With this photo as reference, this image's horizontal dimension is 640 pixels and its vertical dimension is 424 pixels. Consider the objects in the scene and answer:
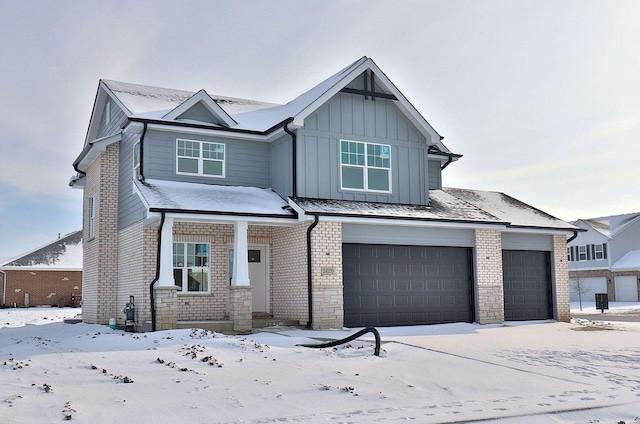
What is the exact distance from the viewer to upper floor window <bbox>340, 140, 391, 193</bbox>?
2011cm

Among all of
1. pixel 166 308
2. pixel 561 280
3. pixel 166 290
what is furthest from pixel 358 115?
pixel 561 280

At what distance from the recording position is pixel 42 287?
134 feet

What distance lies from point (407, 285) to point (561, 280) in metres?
6.39

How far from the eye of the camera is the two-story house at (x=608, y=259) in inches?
1797

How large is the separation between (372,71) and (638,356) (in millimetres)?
11602

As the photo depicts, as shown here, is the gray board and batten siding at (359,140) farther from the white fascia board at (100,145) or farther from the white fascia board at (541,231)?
the white fascia board at (100,145)

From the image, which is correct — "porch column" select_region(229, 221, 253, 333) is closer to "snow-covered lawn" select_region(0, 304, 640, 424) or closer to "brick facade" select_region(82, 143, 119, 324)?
"snow-covered lawn" select_region(0, 304, 640, 424)

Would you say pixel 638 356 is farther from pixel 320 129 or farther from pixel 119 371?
pixel 320 129

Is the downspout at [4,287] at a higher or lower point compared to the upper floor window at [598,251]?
lower

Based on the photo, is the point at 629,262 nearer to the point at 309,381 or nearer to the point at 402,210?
the point at 402,210

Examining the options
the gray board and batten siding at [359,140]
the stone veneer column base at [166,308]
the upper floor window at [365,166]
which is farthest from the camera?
the upper floor window at [365,166]

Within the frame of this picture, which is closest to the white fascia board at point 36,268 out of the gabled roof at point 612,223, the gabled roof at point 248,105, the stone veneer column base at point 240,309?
the gabled roof at point 248,105

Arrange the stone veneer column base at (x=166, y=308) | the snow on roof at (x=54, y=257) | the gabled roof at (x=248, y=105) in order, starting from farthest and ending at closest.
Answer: the snow on roof at (x=54, y=257)
the gabled roof at (x=248, y=105)
the stone veneer column base at (x=166, y=308)

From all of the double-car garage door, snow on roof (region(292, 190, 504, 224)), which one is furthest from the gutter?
the double-car garage door
